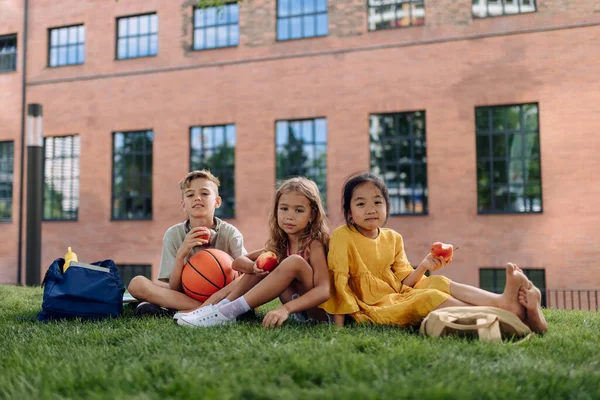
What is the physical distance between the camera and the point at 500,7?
525 inches

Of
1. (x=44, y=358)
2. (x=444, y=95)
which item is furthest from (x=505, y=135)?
(x=44, y=358)

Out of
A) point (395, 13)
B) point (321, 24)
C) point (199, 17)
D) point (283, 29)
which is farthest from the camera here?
point (199, 17)

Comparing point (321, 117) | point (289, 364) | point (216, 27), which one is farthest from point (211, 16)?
point (289, 364)

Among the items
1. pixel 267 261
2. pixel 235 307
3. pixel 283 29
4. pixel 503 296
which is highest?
pixel 283 29

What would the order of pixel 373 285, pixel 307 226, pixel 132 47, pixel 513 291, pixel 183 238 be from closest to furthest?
1. pixel 513 291
2. pixel 373 285
3. pixel 307 226
4. pixel 183 238
5. pixel 132 47

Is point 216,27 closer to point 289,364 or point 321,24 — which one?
point 321,24

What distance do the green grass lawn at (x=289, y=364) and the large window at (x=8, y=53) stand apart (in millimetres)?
16655

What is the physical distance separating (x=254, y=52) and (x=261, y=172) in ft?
11.6

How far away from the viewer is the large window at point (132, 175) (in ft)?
52.5

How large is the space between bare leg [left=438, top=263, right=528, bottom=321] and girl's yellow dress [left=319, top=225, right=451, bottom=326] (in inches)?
3.7

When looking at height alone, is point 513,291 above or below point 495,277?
above

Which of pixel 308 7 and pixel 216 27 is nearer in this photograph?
pixel 308 7

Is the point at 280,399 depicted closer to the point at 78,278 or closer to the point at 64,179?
the point at 78,278

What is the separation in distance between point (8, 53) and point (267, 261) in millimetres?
17736
